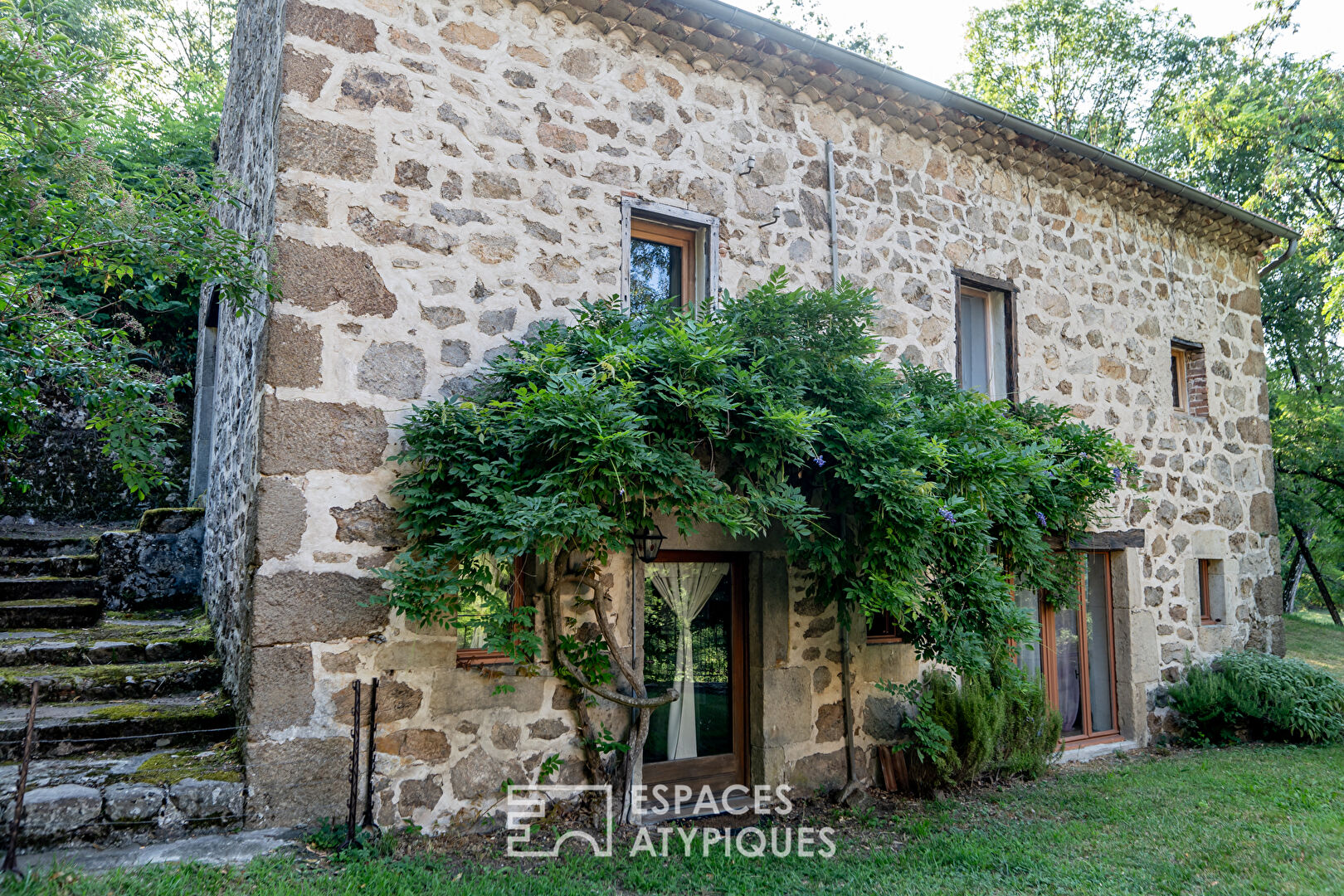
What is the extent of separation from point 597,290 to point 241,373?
2.26 meters

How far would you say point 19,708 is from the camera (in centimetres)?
430

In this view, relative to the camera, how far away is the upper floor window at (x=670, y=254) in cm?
539

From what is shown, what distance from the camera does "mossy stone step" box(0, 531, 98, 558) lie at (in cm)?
647

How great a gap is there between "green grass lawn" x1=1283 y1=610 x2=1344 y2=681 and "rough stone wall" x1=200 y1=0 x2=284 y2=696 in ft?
41.2

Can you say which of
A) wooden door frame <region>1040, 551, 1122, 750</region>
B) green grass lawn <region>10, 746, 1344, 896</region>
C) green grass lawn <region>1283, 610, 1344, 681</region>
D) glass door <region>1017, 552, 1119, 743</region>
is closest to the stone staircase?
green grass lawn <region>10, 746, 1344, 896</region>

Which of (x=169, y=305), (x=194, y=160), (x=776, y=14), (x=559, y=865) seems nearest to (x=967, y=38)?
(x=776, y=14)

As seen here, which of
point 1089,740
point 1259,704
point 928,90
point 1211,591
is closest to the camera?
point 928,90

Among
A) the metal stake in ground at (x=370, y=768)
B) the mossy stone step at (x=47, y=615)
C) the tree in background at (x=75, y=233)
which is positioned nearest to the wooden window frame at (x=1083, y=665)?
the metal stake in ground at (x=370, y=768)

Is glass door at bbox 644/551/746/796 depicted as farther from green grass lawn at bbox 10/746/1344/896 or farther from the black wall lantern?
green grass lawn at bbox 10/746/1344/896

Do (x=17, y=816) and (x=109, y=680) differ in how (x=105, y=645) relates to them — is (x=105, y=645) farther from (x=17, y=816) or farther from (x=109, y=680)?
(x=17, y=816)

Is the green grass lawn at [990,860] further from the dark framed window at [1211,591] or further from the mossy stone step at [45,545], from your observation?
the mossy stone step at [45,545]

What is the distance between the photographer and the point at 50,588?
5926 mm

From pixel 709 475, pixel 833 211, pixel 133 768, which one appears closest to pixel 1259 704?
pixel 833 211

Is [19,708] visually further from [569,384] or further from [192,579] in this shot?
[569,384]
